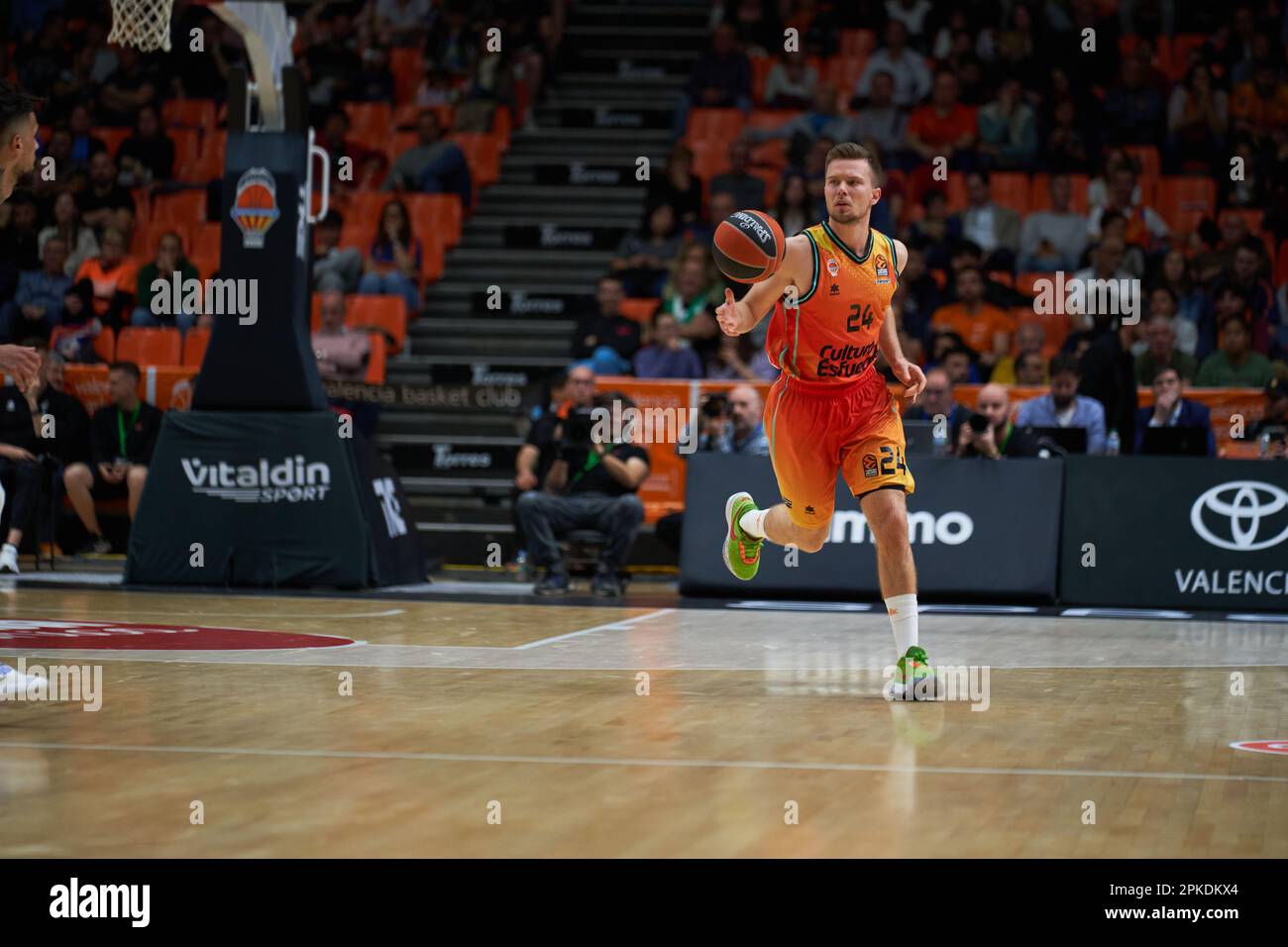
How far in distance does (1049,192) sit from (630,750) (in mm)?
14040

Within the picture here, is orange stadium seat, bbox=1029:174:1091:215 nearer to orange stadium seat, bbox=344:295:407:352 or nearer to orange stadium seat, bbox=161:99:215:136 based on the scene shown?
orange stadium seat, bbox=344:295:407:352

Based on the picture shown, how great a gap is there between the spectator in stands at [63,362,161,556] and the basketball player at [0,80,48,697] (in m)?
9.42

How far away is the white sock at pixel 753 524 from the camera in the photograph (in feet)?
29.8

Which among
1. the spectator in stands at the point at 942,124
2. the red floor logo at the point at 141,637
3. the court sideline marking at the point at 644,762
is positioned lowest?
the red floor logo at the point at 141,637

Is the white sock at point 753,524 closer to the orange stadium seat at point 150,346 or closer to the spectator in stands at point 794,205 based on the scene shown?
the spectator in stands at point 794,205

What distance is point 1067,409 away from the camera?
14.2m

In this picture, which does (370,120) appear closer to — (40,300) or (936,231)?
(40,300)

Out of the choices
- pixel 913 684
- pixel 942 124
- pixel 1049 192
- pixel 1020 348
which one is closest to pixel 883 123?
pixel 942 124

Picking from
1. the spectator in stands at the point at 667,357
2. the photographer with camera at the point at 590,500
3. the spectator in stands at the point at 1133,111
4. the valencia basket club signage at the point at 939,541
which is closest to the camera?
the valencia basket club signage at the point at 939,541

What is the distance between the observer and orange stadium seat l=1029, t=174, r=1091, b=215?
60.3 ft

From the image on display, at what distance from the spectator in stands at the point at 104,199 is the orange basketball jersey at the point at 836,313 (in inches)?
526

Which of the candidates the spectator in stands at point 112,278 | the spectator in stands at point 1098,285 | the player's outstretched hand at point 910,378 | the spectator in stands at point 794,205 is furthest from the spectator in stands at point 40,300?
the player's outstretched hand at point 910,378

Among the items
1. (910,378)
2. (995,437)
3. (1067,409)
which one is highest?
(910,378)
